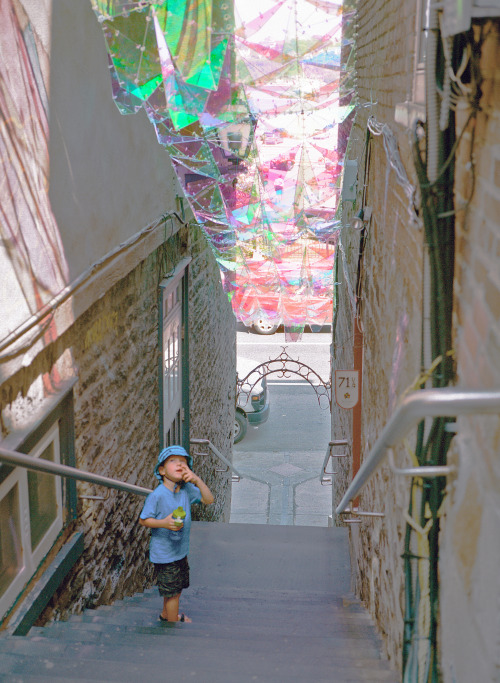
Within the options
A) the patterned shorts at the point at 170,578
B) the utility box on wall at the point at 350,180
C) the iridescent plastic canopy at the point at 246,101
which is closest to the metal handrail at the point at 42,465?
the patterned shorts at the point at 170,578

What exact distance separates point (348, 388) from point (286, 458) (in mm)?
7852

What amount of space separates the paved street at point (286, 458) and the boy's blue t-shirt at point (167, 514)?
6.47m

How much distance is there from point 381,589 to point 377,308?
169 cm

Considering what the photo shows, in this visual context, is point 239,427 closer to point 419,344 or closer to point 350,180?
point 350,180

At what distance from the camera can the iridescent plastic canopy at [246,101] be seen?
4.70 meters

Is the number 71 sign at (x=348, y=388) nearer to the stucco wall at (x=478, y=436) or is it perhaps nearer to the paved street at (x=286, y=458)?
the stucco wall at (x=478, y=436)

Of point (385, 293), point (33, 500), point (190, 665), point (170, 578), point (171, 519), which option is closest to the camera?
point (190, 665)

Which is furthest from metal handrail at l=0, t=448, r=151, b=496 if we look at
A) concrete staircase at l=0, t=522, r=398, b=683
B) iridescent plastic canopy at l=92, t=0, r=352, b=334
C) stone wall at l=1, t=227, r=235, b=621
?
iridescent plastic canopy at l=92, t=0, r=352, b=334

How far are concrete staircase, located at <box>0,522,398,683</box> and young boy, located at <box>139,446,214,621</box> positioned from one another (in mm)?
232

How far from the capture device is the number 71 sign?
580 cm

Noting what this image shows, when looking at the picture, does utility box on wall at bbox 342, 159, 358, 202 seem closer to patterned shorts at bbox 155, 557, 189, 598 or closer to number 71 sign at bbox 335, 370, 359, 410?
number 71 sign at bbox 335, 370, 359, 410

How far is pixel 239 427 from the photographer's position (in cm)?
1443

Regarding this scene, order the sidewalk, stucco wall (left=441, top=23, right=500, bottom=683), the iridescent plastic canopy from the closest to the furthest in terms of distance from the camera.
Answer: stucco wall (left=441, top=23, right=500, bottom=683), the iridescent plastic canopy, the sidewalk

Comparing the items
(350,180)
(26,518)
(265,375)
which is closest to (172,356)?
(350,180)
